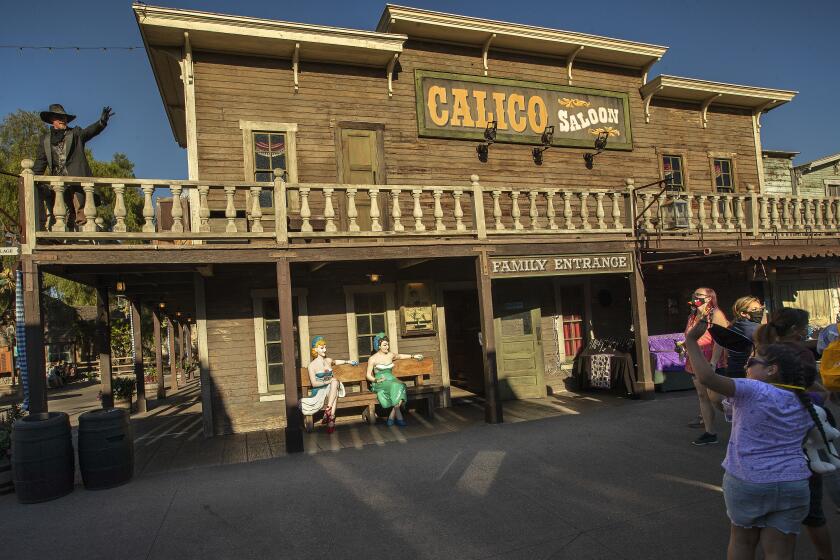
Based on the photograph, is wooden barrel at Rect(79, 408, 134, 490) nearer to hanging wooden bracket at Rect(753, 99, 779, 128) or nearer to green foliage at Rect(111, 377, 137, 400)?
green foliage at Rect(111, 377, 137, 400)

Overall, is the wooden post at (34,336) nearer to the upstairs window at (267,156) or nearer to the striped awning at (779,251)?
the upstairs window at (267,156)

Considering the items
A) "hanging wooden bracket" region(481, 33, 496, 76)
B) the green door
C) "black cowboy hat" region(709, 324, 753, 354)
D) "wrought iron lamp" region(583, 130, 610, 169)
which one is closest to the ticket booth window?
the green door

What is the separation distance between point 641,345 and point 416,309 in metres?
4.22

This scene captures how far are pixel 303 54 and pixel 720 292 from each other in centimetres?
1167

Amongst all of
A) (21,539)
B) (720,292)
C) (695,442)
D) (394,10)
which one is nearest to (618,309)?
(720,292)

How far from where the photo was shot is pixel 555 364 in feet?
37.7

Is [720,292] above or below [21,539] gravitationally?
above

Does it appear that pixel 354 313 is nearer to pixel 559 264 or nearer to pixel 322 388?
pixel 322 388

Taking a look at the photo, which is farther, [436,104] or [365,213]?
[436,104]

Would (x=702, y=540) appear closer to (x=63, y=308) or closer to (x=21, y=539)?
(x=21, y=539)

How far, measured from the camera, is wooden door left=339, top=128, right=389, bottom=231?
9828mm

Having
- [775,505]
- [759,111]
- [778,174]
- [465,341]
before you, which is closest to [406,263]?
[465,341]

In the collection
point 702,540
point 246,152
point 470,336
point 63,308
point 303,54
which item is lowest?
point 702,540

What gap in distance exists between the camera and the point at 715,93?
499 inches
